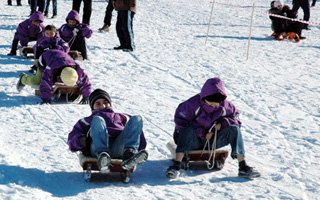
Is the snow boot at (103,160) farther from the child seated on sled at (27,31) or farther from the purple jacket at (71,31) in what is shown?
the child seated on sled at (27,31)

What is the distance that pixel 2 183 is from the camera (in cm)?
532

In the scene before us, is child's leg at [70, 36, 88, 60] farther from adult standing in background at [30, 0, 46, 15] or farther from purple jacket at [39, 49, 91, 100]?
adult standing in background at [30, 0, 46, 15]

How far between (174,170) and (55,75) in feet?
11.1

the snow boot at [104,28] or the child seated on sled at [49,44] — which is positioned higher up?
the child seated on sled at [49,44]

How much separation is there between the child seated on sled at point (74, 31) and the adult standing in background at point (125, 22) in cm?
162

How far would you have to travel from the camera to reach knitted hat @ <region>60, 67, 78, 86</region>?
820 cm

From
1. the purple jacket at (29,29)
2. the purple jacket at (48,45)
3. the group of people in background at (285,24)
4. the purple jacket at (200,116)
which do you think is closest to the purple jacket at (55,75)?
the purple jacket at (48,45)

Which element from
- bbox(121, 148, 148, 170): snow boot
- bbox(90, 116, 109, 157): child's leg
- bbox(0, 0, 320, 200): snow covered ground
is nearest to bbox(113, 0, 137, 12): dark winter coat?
bbox(0, 0, 320, 200): snow covered ground

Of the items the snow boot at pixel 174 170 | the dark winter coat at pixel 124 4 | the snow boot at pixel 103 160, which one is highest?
the dark winter coat at pixel 124 4

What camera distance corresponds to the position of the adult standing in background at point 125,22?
42.1 ft

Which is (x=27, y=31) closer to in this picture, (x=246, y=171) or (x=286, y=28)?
(x=286, y=28)

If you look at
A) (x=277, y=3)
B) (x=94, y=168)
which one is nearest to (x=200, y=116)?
(x=94, y=168)

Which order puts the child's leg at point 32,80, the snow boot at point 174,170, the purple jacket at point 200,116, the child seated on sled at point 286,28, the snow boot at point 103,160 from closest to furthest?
the snow boot at point 103,160 < the snow boot at point 174,170 < the purple jacket at point 200,116 < the child's leg at point 32,80 < the child seated on sled at point 286,28

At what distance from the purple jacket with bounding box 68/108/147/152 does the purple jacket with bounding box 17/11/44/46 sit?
651 centimetres
